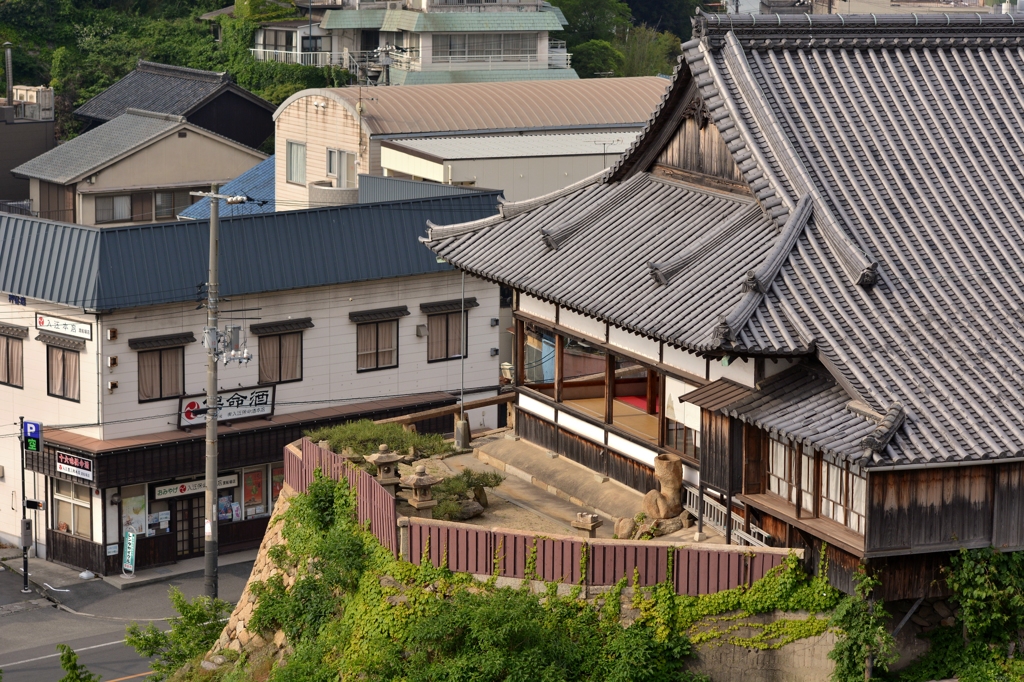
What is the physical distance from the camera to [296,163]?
7275cm

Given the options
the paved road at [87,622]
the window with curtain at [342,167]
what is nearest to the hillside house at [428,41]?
the window with curtain at [342,167]

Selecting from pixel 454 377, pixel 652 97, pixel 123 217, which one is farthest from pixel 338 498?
pixel 652 97

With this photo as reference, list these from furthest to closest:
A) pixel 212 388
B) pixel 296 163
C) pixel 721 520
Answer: pixel 296 163, pixel 212 388, pixel 721 520

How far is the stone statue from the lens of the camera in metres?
28.9

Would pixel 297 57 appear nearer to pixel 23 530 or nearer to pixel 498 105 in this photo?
pixel 498 105

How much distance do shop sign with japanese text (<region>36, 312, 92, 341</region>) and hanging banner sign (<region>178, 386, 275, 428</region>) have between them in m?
3.73

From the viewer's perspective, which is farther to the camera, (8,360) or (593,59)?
(593,59)

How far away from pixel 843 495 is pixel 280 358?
Answer: 27853mm

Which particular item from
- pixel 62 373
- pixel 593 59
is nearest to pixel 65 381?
pixel 62 373

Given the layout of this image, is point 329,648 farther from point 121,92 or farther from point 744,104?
point 121,92

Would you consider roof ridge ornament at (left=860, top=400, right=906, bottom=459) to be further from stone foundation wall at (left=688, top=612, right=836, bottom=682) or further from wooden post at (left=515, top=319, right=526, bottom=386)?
wooden post at (left=515, top=319, right=526, bottom=386)

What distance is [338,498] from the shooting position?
31.6 metres

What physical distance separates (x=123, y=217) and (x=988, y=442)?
→ 54.9 meters

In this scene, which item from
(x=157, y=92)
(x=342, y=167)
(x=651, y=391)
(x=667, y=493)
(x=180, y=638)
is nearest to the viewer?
(x=667, y=493)
